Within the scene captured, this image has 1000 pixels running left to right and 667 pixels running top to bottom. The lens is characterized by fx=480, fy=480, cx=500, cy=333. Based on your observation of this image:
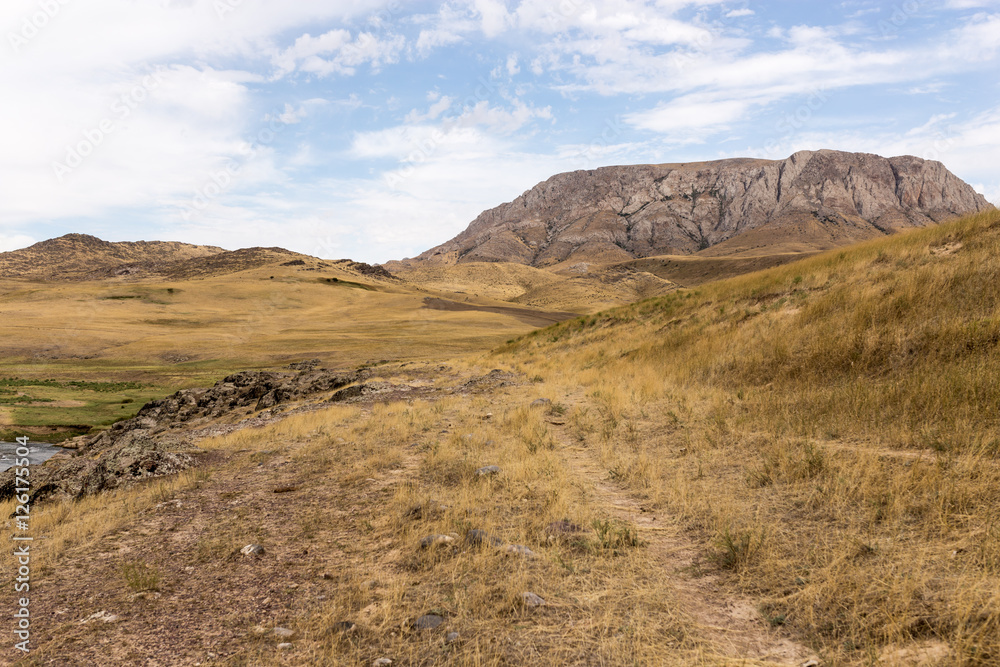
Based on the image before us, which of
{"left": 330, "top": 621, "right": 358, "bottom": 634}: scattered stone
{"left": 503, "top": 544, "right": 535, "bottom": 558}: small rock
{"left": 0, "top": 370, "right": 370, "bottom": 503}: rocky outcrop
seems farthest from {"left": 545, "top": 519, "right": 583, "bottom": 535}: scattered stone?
{"left": 0, "top": 370, "right": 370, "bottom": 503}: rocky outcrop

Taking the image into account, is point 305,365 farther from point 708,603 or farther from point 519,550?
point 708,603

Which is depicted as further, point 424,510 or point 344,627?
point 424,510

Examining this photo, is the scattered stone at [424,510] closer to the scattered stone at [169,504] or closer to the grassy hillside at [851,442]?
the grassy hillside at [851,442]

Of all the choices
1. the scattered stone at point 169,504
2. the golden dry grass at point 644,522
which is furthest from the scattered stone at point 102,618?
the scattered stone at point 169,504

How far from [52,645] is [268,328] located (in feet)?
256

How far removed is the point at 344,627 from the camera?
431 cm

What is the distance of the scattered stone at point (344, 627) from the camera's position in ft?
14.0

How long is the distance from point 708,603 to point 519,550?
6.45 feet

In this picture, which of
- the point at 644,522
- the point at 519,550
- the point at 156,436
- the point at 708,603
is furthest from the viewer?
the point at 156,436

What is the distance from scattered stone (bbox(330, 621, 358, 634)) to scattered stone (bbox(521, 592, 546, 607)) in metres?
1.53

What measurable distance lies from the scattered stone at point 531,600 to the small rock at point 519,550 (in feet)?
2.57

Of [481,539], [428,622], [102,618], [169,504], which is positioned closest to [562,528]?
[481,539]

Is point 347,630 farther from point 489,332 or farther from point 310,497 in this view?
point 489,332

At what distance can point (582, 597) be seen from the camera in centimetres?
438
